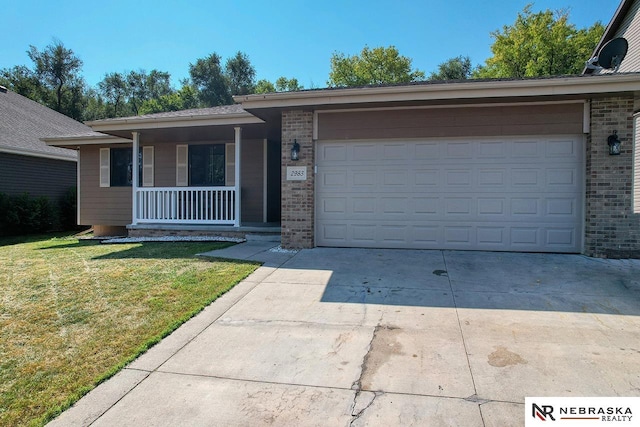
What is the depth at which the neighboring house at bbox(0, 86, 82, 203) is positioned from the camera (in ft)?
43.3

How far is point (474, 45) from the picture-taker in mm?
32219

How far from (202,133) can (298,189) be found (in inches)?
159

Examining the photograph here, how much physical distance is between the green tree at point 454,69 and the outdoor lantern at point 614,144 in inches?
1143

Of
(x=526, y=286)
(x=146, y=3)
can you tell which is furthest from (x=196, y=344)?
(x=146, y=3)

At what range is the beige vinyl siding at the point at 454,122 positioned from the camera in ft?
22.0

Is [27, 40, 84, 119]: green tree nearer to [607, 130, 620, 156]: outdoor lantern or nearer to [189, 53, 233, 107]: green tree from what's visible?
[189, 53, 233, 107]: green tree

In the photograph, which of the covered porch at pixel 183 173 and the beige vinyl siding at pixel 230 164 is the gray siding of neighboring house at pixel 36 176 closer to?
the covered porch at pixel 183 173

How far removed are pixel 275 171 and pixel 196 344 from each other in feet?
26.6

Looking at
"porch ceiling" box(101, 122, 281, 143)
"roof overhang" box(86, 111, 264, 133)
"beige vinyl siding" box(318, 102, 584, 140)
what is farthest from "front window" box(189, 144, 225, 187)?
"beige vinyl siding" box(318, 102, 584, 140)

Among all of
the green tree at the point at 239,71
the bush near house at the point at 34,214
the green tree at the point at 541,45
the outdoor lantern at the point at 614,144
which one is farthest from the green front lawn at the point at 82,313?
the green tree at the point at 239,71

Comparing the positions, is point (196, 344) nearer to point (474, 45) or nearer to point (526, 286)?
point (526, 286)

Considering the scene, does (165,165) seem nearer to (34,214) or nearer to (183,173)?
(183,173)

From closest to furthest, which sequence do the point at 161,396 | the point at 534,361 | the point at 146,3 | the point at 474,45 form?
1. the point at 161,396
2. the point at 534,361
3. the point at 146,3
4. the point at 474,45
